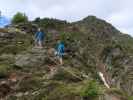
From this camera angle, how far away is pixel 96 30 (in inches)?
4053

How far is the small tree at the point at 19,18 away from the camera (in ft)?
175

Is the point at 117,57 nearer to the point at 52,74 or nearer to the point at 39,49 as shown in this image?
the point at 39,49

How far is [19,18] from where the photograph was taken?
5394cm

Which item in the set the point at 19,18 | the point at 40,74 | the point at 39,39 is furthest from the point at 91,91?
the point at 19,18

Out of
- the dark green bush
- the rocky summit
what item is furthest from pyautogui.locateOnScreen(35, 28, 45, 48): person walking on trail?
the dark green bush

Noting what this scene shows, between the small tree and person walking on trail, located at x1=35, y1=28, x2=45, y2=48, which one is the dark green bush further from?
the small tree

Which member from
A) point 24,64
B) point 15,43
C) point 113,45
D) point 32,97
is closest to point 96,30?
point 113,45

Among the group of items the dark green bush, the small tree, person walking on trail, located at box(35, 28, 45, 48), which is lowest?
the dark green bush

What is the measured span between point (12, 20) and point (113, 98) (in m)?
31.5

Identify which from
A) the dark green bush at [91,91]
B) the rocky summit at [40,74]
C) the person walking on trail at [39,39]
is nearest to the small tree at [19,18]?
the rocky summit at [40,74]

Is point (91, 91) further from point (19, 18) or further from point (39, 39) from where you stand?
point (19, 18)

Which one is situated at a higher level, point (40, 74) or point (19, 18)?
point (19, 18)

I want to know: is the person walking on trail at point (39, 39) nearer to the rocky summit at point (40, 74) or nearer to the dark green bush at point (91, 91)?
the rocky summit at point (40, 74)

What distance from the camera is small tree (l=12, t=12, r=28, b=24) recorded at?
5319cm
